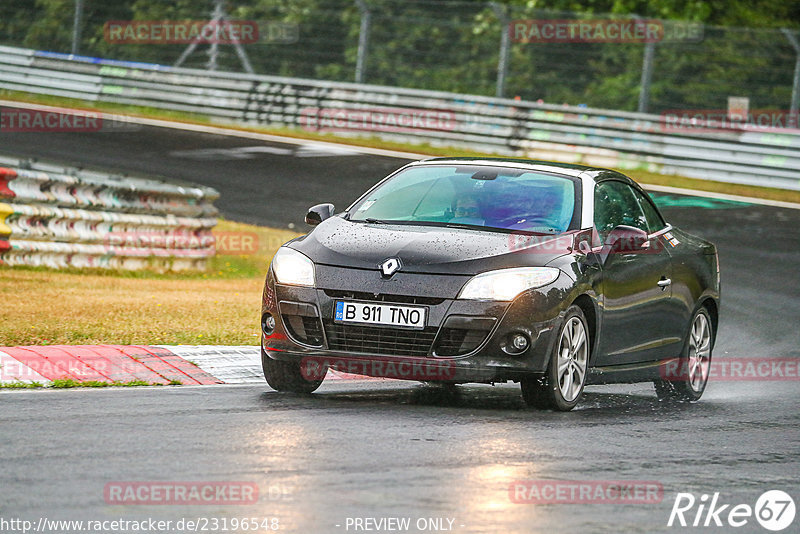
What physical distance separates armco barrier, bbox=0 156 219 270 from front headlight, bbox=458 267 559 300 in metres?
7.19

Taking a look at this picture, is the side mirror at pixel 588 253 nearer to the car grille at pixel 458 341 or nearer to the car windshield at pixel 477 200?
the car windshield at pixel 477 200

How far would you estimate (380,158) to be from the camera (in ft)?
85.6

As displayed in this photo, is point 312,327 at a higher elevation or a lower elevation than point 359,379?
higher

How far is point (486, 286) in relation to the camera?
8.53 m

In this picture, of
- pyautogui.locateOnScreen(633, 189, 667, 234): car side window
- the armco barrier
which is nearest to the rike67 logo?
pyautogui.locateOnScreen(633, 189, 667, 234): car side window

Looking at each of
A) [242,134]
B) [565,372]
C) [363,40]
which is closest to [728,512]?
[565,372]

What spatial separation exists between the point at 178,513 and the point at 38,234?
31.0 feet

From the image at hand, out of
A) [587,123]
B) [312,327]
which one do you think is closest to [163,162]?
[587,123]

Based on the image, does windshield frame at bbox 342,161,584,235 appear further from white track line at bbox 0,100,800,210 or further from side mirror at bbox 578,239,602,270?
white track line at bbox 0,100,800,210

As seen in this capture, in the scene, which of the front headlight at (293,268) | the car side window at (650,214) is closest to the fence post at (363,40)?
the car side window at (650,214)

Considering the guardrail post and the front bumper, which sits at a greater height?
the guardrail post

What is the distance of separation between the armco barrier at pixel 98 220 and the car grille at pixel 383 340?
21.9 feet

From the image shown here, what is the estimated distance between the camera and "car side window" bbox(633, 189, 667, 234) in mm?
10523

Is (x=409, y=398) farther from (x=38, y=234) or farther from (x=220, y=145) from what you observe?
(x=220, y=145)
